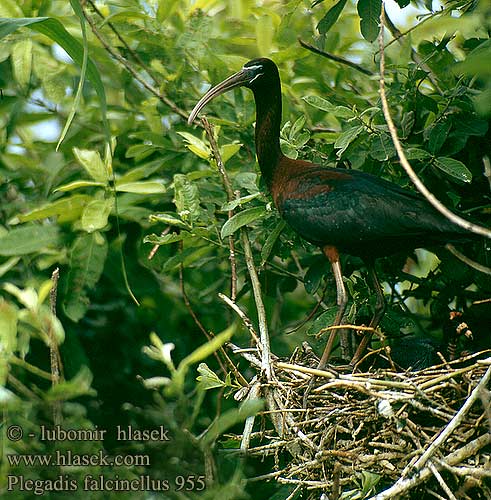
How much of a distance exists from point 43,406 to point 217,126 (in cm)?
249

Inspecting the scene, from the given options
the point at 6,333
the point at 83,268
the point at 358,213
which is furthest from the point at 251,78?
the point at 6,333

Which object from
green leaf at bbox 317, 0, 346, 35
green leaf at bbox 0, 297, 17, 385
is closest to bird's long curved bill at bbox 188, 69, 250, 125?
green leaf at bbox 317, 0, 346, 35

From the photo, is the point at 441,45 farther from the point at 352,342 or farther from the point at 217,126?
the point at 352,342

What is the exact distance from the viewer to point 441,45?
4.91 meters

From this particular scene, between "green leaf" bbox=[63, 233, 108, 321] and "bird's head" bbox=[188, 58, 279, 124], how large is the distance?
105 centimetres

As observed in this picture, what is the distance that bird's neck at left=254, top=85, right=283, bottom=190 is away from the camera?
532 centimetres

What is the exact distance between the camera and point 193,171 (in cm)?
580

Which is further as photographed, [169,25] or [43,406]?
[169,25]

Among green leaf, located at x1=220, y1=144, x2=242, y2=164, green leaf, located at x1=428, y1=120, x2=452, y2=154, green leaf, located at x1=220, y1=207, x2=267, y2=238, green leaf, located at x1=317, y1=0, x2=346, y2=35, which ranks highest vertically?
green leaf, located at x1=317, y1=0, x2=346, y2=35

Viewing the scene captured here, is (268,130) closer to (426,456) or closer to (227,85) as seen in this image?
(227,85)

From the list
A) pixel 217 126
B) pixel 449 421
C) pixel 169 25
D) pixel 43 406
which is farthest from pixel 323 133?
pixel 43 406

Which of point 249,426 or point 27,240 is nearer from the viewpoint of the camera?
point 249,426

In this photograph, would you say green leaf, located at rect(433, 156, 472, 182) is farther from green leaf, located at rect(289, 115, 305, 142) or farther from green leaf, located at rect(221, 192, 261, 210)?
green leaf, located at rect(221, 192, 261, 210)

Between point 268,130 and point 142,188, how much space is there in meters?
0.83
